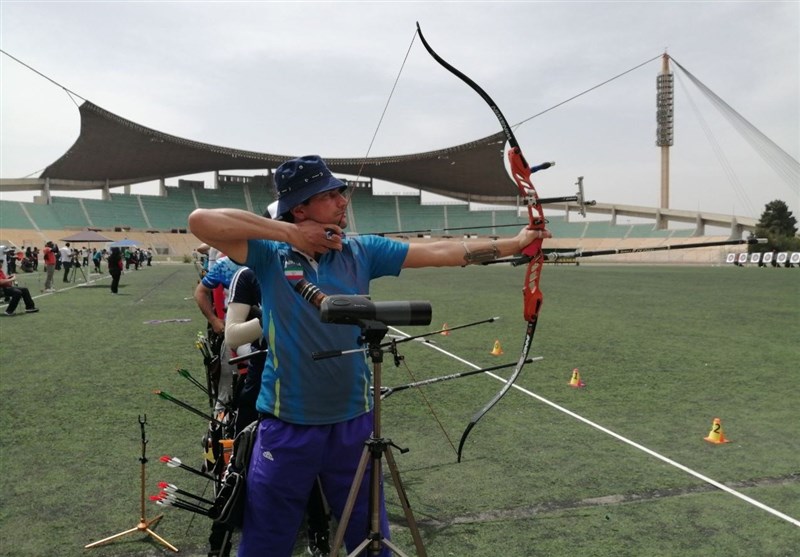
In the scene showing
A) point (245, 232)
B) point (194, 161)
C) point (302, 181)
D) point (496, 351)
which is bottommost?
point (496, 351)

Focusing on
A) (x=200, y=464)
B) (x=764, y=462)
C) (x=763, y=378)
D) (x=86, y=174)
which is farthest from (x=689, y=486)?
(x=86, y=174)

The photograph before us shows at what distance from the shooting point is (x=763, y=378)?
7844 millimetres

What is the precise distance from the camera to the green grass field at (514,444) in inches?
146

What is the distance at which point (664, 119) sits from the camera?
86.7m

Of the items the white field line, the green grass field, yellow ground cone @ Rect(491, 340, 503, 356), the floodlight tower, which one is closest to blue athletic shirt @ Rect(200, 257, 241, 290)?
the green grass field

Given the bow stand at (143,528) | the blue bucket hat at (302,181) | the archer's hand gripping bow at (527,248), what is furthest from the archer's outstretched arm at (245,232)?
the bow stand at (143,528)

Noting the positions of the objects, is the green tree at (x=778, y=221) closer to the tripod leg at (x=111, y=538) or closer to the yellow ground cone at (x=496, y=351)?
the yellow ground cone at (x=496, y=351)

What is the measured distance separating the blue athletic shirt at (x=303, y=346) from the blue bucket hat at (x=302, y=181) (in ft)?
0.61

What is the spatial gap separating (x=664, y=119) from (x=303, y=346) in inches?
3721

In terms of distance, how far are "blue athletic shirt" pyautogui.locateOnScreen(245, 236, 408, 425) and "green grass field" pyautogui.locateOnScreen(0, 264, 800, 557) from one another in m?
1.61

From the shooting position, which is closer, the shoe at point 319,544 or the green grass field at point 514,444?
the shoe at point 319,544

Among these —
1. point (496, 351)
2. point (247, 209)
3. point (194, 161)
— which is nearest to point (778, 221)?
point (247, 209)

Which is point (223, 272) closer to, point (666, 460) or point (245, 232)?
point (245, 232)

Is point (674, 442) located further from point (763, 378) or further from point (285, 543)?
point (285, 543)
